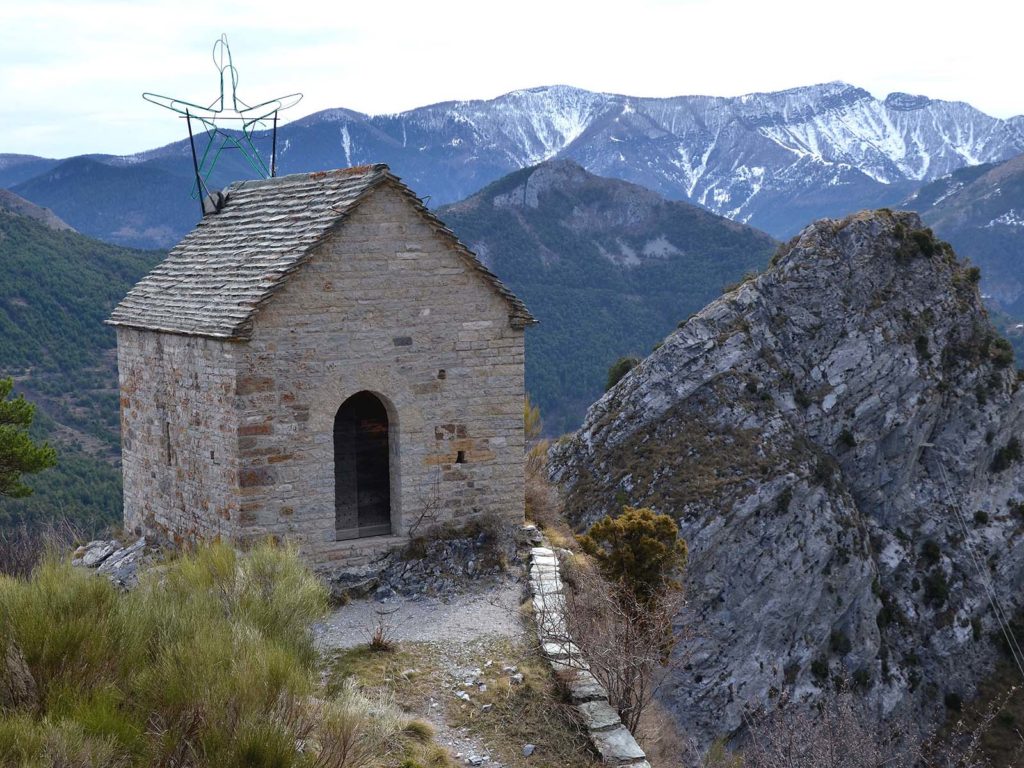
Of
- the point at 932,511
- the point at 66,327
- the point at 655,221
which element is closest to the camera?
the point at 932,511

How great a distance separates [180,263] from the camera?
12.9 metres

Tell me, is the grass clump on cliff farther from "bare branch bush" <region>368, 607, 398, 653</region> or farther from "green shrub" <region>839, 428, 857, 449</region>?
"green shrub" <region>839, 428, 857, 449</region>

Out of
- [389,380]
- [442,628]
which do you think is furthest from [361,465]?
[442,628]

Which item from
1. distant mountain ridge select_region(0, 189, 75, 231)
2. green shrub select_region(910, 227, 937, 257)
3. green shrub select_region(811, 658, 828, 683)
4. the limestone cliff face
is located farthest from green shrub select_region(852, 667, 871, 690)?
distant mountain ridge select_region(0, 189, 75, 231)

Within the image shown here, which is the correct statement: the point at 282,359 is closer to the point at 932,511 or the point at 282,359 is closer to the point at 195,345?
the point at 195,345

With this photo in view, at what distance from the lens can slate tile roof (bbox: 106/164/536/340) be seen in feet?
34.7

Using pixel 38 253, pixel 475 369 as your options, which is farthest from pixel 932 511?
pixel 38 253

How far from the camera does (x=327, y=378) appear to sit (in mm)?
10672

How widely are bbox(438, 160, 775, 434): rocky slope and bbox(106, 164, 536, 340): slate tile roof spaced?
189 ft

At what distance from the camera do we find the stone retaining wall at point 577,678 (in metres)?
8.00

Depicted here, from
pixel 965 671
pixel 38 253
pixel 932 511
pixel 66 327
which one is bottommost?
pixel 965 671

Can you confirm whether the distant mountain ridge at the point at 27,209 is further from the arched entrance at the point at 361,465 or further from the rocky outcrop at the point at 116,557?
the arched entrance at the point at 361,465

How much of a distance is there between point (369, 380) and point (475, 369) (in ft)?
4.26

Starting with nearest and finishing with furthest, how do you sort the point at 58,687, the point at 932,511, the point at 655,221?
the point at 58,687, the point at 932,511, the point at 655,221
